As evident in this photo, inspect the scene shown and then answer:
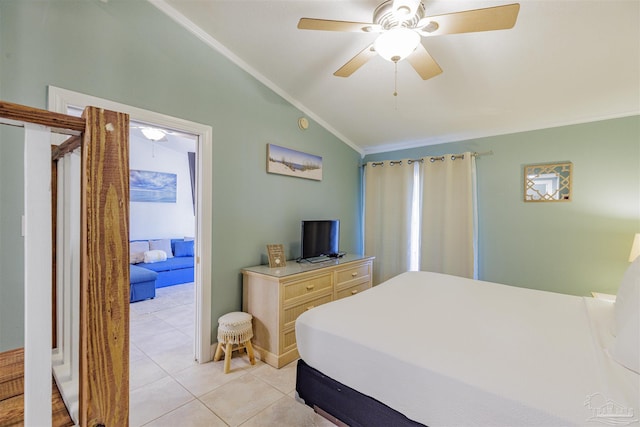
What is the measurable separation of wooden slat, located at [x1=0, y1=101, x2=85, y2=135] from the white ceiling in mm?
1928

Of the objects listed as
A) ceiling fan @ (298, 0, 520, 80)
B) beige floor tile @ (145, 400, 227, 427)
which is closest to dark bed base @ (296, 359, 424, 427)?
beige floor tile @ (145, 400, 227, 427)

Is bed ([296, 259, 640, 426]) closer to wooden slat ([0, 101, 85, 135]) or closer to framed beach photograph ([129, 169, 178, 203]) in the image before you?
wooden slat ([0, 101, 85, 135])

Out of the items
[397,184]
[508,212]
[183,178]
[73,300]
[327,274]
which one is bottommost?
[327,274]

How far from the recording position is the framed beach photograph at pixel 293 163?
9.91ft

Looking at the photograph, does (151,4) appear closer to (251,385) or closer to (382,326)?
(382,326)

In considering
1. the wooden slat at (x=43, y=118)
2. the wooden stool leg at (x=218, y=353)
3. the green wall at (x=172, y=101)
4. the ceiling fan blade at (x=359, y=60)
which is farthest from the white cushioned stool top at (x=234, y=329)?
the ceiling fan blade at (x=359, y=60)

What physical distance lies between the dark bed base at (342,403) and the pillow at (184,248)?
4873 mm

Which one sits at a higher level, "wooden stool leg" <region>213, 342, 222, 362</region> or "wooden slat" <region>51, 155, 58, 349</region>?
"wooden slat" <region>51, 155, 58, 349</region>

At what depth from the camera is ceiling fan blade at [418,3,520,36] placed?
1353mm

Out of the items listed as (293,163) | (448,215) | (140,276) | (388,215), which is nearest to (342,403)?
(293,163)

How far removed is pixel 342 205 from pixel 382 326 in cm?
277

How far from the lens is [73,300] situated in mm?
737

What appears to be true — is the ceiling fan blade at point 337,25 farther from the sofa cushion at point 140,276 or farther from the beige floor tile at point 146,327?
the sofa cushion at point 140,276

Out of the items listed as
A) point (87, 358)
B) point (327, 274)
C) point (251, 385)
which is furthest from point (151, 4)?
point (251, 385)
